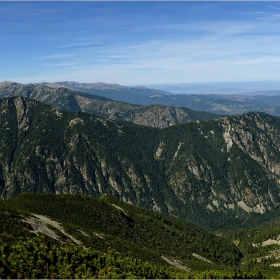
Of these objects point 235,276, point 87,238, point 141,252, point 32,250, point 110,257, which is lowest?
point 141,252

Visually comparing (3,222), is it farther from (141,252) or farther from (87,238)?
(141,252)

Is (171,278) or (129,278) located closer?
(129,278)

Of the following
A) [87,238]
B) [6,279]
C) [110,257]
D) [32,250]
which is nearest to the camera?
[6,279]

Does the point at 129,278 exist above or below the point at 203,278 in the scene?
above

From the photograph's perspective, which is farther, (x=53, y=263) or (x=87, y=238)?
(x=87, y=238)

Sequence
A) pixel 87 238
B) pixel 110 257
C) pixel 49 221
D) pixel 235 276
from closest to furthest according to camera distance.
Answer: pixel 110 257 → pixel 235 276 → pixel 87 238 → pixel 49 221

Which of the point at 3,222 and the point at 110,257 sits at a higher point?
the point at 110,257

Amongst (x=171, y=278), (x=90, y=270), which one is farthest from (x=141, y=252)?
(x=90, y=270)

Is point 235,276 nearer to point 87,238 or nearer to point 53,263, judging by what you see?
point 53,263

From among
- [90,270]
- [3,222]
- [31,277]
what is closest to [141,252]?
[3,222]
